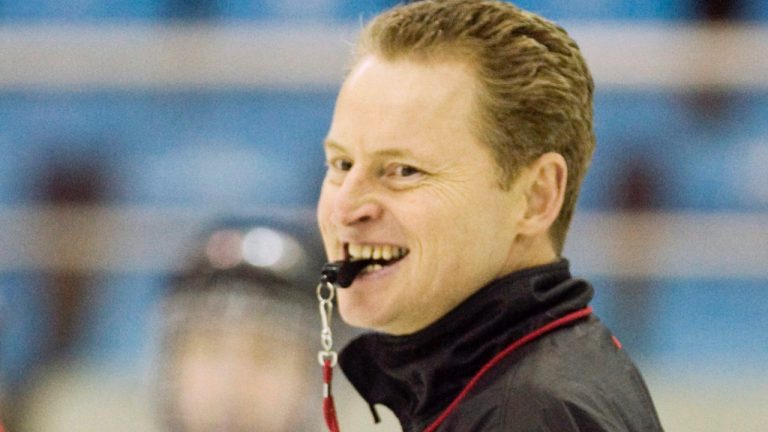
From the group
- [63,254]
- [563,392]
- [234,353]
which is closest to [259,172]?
[63,254]

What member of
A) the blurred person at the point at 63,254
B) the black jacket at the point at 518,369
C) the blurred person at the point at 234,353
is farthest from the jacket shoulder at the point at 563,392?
the blurred person at the point at 63,254

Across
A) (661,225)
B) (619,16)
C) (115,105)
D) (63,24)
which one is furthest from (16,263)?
(619,16)

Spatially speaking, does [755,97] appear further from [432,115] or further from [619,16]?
[432,115]

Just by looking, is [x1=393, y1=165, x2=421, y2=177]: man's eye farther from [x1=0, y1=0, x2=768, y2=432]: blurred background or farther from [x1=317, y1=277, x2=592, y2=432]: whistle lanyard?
[x1=0, y1=0, x2=768, y2=432]: blurred background

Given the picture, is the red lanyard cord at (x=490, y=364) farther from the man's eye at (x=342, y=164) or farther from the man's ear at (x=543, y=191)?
the man's eye at (x=342, y=164)

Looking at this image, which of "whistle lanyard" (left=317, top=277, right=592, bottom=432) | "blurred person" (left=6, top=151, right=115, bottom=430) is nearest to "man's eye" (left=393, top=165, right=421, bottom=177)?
"whistle lanyard" (left=317, top=277, right=592, bottom=432)

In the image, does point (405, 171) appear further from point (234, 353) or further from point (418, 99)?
point (234, 353)

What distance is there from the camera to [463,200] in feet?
3.69

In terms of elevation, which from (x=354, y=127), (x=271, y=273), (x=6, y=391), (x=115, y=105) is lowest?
(x=6, y=391)

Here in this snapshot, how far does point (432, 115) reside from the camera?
1113 mm

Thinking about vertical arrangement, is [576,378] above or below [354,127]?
below

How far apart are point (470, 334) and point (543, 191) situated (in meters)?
0.15

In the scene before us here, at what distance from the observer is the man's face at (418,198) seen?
3.68 ft

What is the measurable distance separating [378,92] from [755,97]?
2.37 meters
